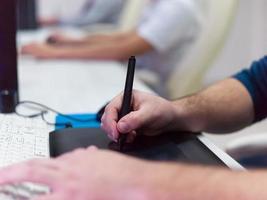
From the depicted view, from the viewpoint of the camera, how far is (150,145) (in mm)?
801

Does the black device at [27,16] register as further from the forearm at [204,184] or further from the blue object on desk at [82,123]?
the forearm at [204,184]

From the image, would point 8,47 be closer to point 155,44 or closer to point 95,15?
point 155,44

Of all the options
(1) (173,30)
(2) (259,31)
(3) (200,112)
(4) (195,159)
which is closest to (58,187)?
(4) (195,159)

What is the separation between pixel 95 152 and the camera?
53 cm

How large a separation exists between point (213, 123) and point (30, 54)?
3.77 ft

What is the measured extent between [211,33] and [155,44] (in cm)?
42

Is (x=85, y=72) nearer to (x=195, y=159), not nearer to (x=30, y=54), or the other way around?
(x=30, y=54)

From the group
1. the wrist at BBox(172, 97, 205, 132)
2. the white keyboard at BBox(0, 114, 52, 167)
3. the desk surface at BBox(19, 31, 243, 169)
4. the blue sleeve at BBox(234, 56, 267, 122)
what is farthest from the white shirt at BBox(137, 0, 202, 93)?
the white keyboard at BBox(0, 114, 52, 167)

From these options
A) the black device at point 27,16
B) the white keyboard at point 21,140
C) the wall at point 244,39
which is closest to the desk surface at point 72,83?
the white keyboard at point 21,140

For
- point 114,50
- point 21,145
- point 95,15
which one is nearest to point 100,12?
point 95,15

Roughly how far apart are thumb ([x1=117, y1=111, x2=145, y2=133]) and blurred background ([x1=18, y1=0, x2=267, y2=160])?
300 millimetres

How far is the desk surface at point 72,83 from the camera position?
46.9 inches

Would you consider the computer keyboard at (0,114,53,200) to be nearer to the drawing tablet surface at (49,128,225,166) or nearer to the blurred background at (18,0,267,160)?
the drawing tablet surface at (49,128,225,166)

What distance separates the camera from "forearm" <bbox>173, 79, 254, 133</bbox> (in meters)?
0.93
